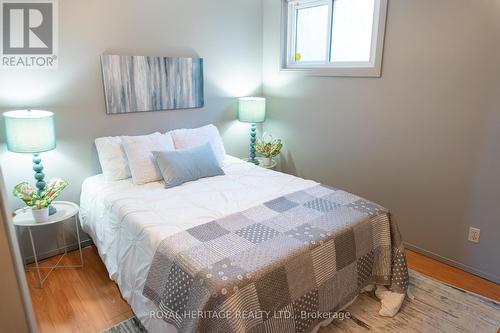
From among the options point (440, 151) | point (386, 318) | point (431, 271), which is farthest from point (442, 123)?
point (386, 318)

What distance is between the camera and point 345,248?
72.5 inches

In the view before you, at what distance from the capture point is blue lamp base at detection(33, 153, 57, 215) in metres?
2.29

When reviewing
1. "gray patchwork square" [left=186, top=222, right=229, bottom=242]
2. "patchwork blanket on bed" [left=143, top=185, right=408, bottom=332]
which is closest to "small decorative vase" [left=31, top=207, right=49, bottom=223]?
"patchwork blanket on bed" [left=143, top=185, right=408, bottom=332]

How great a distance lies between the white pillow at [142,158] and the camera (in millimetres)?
2496

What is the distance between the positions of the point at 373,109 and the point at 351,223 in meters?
1.33

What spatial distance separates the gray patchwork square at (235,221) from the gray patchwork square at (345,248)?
506mm

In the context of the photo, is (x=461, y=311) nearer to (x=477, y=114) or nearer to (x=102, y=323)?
(x=477, y=114)

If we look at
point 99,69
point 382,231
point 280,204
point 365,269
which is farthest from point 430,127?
point 99,69

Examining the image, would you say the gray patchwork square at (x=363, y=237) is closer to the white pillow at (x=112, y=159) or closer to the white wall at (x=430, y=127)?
the white wall at (x=430, y=127)

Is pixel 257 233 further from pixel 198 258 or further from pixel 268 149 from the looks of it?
pixel 268 149

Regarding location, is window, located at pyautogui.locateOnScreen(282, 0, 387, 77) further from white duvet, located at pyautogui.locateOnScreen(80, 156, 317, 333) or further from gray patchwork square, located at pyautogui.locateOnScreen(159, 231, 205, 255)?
gray patchwork square, located at pyautogui.locateOnScreen(159, 231, 205, 255)

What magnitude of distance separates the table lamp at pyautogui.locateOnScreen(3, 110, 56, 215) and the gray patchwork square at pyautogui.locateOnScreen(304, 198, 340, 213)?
1833 mm

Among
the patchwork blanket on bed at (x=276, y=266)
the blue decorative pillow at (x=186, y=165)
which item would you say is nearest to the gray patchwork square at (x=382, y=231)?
the patchwork blanket on bed at (x=276, y=266)

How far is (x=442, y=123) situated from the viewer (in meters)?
2.40
